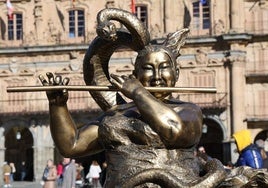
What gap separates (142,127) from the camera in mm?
3234

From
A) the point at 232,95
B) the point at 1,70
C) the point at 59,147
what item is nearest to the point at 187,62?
the point at 232,95

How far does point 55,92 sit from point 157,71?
0.53m

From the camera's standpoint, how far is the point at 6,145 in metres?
35.1

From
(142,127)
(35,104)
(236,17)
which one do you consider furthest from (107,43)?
(35,104)

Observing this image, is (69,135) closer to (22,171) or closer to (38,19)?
(38,19)

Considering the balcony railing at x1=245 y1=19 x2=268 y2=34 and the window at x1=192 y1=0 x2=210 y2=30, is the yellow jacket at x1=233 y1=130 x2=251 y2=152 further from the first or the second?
the window at x1=192 y1=0 x2=210 y2=30

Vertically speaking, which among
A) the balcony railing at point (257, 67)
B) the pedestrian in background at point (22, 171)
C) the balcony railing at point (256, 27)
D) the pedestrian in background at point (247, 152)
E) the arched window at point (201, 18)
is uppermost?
the arched window at point (201, 18)

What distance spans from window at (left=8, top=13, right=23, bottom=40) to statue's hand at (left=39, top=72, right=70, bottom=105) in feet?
101

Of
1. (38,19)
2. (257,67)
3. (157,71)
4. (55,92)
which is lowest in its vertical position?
(55,92)

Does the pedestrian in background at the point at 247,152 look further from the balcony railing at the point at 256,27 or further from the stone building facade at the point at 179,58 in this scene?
the balcony railing at the point at 256,27

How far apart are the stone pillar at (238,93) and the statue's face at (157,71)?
27.3 metres

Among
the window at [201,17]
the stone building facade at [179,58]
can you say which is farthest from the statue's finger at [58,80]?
the window at [201,17]

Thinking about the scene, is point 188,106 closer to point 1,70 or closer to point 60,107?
point 60,107

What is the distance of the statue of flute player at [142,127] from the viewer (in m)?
3.16
